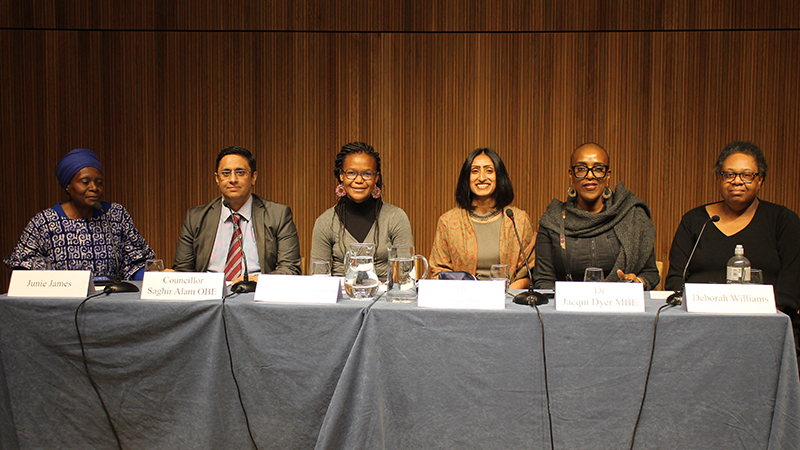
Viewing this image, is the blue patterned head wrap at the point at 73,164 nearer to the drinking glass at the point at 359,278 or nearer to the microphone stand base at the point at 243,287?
the microphone stand base at the point at 243,287

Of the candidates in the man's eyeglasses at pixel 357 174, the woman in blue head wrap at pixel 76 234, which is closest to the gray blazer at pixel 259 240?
the woman in blue head wrap at pixel 76 234

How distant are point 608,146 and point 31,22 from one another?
13.1 ft

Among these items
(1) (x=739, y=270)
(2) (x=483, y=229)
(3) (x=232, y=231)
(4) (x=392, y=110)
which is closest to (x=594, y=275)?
A: (1) (x=739, y=270)

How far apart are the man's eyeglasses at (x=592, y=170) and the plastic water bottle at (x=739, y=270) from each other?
0.63 meters

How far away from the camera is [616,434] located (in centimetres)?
134

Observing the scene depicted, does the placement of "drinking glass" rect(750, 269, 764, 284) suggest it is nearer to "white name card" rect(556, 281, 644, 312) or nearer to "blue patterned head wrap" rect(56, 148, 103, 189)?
"white name card" rect(556, 281, 644, 312)

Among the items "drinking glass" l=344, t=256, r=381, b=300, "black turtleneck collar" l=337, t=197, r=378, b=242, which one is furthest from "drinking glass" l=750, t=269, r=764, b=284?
"black turtleneck collar" l=337, t=197, r=378, b=242

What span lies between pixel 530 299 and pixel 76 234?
2.08 m

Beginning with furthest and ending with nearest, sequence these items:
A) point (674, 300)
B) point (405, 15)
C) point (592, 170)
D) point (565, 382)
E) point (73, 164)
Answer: point (405, 15)
point (73, 164)
point (592, 170)
point (674, 300)
point (565, 382)

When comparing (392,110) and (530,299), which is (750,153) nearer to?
(530,299)

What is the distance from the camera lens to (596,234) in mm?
2109

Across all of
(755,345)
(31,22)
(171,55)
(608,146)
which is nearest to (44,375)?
(755,345)

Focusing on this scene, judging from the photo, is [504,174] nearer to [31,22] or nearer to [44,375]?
[44,375]

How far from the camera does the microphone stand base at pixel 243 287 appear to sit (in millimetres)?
1640
